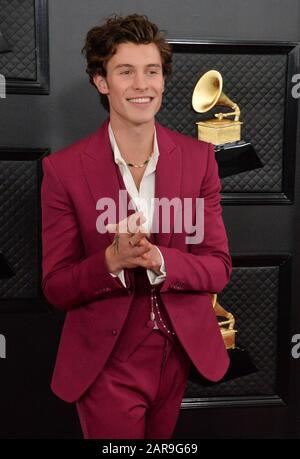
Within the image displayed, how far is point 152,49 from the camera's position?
167 centimetres

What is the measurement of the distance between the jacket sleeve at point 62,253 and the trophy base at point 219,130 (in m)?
0.72

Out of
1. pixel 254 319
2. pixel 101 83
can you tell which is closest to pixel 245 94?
pixel 101 83

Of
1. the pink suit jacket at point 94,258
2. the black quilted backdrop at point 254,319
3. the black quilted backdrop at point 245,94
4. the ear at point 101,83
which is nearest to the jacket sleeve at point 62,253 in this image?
the pink suit jacket at point 94,258

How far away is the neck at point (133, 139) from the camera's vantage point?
1682mm

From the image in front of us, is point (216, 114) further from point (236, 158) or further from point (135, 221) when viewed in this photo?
point (135, 221)

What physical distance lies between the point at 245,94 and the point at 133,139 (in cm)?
70

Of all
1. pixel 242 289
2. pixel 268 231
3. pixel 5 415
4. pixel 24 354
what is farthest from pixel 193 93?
pixel 5 415

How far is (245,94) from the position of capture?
224cm

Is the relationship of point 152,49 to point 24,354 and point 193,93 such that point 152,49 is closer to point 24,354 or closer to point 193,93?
point 193,93

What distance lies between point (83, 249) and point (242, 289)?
829 millimetres

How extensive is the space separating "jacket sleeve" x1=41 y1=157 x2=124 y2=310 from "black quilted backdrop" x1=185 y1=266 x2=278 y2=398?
2.66ft

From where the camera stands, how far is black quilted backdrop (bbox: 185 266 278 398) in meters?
2.35

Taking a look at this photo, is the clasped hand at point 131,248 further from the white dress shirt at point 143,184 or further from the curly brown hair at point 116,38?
the curly brown hair at point 116,38
